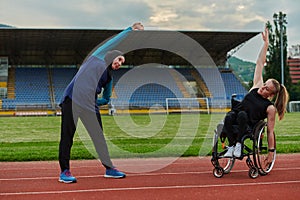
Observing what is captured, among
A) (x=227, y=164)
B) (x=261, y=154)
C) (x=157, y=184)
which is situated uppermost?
(x=261, y=154)

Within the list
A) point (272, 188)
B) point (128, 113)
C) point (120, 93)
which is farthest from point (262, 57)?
point (120, 93)

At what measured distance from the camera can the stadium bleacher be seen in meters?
44.3

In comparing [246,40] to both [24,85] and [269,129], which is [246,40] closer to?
[24,85]

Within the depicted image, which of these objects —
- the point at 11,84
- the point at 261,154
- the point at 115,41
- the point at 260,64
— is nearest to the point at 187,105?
the point at 11,84

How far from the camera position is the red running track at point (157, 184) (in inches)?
209

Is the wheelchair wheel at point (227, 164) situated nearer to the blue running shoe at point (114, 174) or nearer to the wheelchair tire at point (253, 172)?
the wheelchair tire at point (253, 172)

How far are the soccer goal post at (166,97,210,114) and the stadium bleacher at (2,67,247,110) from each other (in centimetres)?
93

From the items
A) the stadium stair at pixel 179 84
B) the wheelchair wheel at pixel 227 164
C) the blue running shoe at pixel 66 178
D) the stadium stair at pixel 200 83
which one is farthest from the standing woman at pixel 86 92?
the stadium stair at pixel 200 83

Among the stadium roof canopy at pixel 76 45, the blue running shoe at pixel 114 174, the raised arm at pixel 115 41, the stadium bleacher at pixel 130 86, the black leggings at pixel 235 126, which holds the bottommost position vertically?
the blue running shoe at pixel 114 174

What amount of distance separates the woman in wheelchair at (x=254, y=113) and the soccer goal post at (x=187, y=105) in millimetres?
35956

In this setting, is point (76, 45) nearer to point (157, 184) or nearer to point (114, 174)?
point (114, 174)

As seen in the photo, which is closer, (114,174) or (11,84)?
(114,174)

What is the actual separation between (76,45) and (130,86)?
6.57 meters

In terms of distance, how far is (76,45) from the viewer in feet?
152
